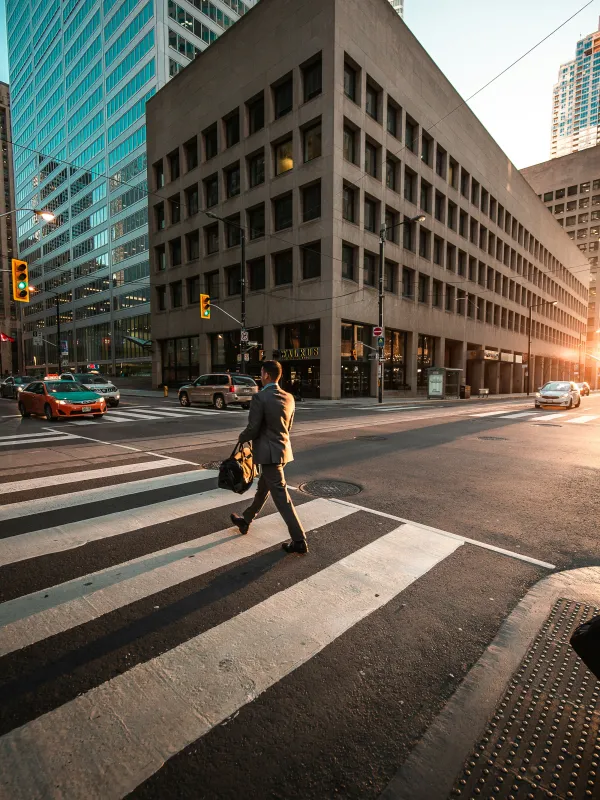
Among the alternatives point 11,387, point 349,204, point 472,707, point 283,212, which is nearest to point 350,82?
point 349,204

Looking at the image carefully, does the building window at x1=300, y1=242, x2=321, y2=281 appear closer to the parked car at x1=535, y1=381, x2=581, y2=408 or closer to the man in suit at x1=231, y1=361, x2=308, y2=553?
the parked car at x1=535, y1=381, x2=581, y2=408

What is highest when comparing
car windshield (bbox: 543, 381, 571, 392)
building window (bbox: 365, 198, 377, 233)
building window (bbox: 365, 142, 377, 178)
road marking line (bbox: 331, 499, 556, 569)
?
building window (bbox: 365, 142, 377, 178)

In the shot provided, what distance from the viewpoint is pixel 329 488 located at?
5.99m

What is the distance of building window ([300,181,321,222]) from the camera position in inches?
1067

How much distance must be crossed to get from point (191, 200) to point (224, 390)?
27.0m

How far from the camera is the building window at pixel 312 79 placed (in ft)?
86.9

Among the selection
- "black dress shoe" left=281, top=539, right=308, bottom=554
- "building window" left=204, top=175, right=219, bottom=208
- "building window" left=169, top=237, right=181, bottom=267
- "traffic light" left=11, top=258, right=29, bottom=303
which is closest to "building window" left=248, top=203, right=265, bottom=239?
"building window" left=204, top=175, right=219, bottom=208

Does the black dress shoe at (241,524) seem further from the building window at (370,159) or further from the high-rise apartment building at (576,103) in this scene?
the high-rise apartment building at (576,103)

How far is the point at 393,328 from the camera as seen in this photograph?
32094 mm

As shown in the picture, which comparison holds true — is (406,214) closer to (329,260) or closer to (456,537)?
(329,260)

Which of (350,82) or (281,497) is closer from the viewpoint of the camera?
(281,497)

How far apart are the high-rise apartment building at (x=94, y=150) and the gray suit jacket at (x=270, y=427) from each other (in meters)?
41.5

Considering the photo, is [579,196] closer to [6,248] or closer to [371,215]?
[371,215]

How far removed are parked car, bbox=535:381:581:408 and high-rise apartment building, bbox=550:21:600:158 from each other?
166792 millimetres
